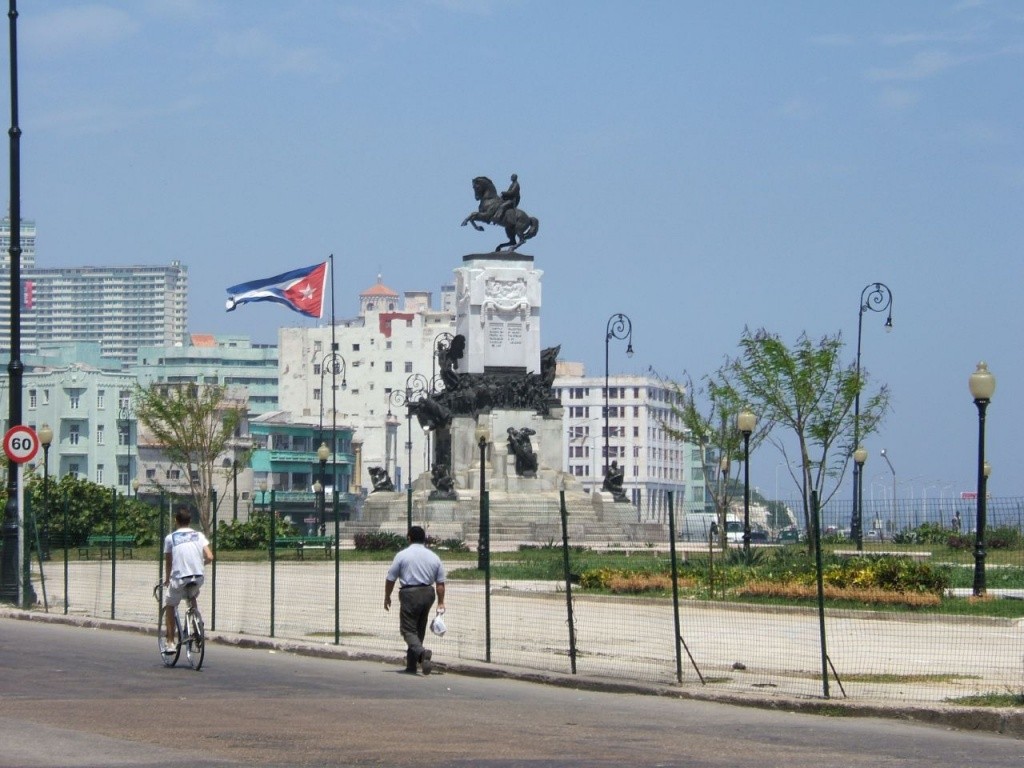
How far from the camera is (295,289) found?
58.0 m

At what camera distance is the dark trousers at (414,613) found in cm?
1945

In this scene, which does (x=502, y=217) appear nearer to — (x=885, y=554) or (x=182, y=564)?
(x=885, y=554)

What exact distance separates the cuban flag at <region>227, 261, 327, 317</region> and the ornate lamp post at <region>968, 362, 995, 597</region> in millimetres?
30784

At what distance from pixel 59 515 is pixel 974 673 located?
3556cm

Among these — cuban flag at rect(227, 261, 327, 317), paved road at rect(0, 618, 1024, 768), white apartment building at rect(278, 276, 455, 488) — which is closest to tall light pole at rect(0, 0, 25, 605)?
paved road at rect(0, 618, 1024, 768)

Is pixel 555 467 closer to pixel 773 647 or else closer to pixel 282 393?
pixel 773 647

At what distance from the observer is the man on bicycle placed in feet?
63.7

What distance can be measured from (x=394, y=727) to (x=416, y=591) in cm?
506

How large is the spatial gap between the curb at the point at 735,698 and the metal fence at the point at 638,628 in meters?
0.39

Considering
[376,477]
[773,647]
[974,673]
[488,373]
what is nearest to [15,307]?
[773,647]

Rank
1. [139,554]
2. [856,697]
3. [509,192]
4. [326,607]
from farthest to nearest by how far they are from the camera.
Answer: [509,192] < [139,554] < [326,607] < [856,697]

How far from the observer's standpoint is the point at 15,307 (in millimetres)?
30094

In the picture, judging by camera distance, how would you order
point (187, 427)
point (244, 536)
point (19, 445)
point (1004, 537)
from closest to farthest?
point (19, 445), point (1004, 537), point (244, 536), point (187, 427)

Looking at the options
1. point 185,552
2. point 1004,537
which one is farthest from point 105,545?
point 185,552
